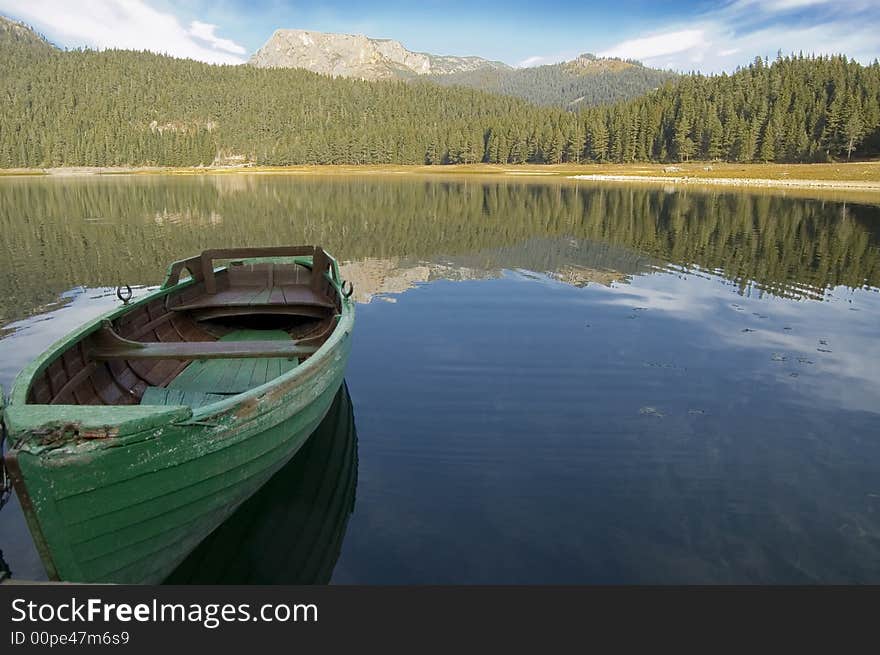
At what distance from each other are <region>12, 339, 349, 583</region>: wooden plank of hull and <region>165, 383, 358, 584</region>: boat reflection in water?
68cm

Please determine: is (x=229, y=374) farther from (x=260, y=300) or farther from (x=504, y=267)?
(x=504, y=267)

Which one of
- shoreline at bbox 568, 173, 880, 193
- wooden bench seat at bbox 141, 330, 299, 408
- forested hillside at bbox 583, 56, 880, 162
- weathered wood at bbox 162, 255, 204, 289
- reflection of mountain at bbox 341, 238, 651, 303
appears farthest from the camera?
forested hillside at bbox 583, 56, 880, 162

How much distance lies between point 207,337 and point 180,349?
13.1ft

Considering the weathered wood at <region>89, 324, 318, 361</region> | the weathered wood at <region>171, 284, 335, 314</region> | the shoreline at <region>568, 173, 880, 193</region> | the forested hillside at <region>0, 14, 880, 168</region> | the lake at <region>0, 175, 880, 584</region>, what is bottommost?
the lake at <region>0, 175, 880, 584</region>

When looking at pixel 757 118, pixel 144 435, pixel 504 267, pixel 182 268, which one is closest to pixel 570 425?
pixel 144 435

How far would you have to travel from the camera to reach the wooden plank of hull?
480cm

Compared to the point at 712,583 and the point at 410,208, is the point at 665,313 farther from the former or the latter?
the point at 410,208

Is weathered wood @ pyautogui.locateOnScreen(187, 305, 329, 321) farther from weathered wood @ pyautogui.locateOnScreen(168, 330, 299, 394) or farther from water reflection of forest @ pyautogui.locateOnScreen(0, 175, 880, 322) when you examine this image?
water reflection of forest @ pyautogui.locateOnScreen(0, 175, 880, 322)

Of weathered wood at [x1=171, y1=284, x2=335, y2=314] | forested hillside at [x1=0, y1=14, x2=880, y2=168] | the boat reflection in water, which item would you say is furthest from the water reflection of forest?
forested hillside at [x1=0, y1=14, x2=880, y2=168]

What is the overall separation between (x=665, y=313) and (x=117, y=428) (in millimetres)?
16760

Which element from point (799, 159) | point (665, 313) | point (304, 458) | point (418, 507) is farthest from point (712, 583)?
point (799, 159)

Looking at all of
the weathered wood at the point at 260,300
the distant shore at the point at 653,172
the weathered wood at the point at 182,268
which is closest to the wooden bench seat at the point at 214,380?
the weathered wood at the point at 260,300

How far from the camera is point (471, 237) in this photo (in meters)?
35.9

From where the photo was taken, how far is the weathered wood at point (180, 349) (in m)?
8.41
